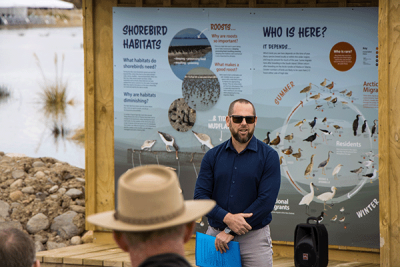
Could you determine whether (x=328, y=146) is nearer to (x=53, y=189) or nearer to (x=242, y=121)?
(x=242, y=121)

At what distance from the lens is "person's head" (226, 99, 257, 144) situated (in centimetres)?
392

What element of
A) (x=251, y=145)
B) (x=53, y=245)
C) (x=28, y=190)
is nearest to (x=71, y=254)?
(x=53, y=245)

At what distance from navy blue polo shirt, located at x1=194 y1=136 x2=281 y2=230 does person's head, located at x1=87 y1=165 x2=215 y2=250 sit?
A: 6.60 feet

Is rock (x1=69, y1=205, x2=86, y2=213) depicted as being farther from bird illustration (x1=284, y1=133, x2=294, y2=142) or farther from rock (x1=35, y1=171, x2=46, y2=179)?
bird illustration (x1=284, y1=133, x2=294, y2=142)

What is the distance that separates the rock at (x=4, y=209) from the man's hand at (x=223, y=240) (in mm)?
4152

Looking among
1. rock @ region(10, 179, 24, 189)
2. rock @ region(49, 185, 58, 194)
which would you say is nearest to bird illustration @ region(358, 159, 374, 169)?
rock @ region(49, 185, 58, 194)

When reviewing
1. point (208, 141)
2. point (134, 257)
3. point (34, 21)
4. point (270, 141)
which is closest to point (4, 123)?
point (34, 21)

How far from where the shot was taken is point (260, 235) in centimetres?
381

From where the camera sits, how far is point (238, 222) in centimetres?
369

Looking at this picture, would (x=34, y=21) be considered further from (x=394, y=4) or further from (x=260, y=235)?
(x=260, y=235)

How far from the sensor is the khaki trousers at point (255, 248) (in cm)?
379

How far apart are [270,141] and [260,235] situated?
95.7 inches

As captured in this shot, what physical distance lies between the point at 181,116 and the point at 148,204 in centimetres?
464

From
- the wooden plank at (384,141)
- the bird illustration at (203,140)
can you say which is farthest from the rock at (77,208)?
the wooden plank at (384,141)
